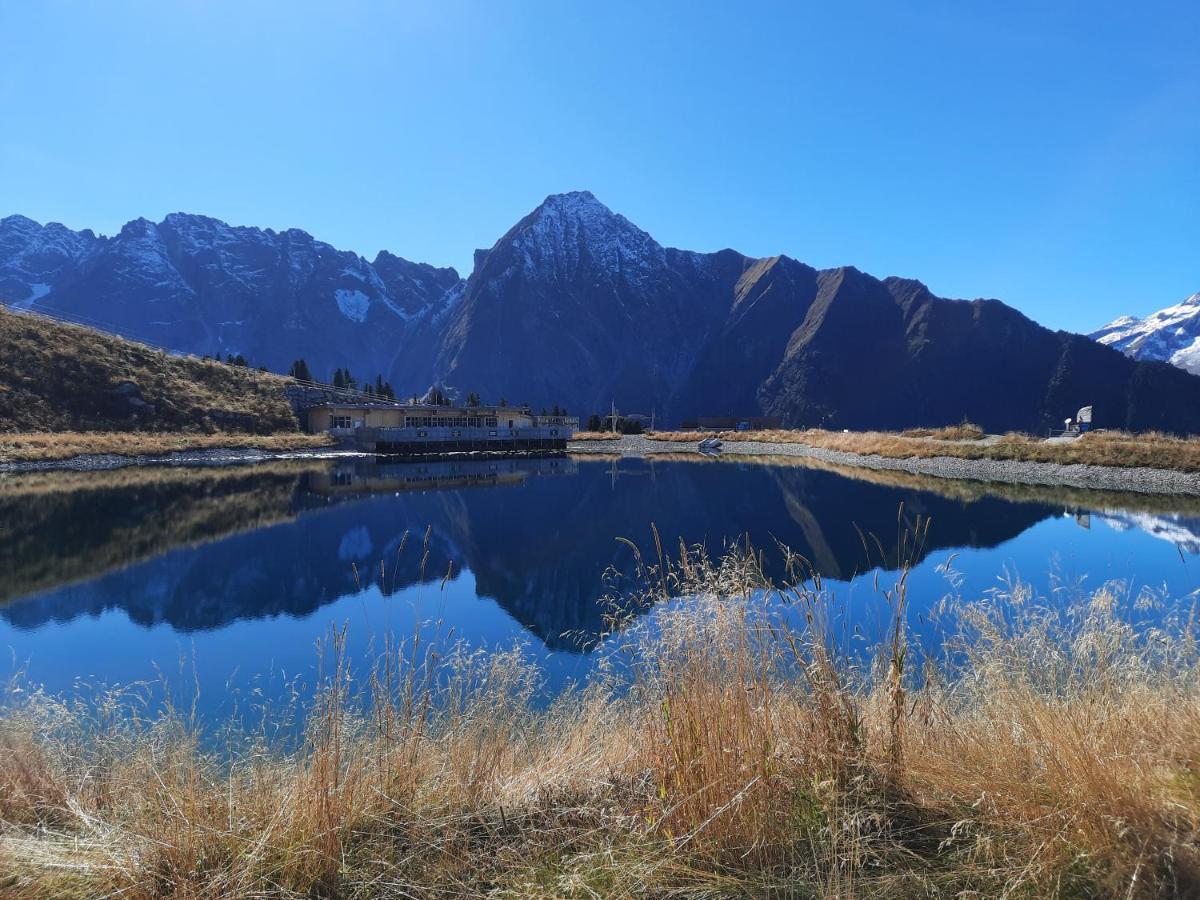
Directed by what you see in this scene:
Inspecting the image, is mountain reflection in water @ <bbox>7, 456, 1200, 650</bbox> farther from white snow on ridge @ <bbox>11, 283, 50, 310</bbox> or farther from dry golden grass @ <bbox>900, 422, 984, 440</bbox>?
white snow on ridge @ <bbox>11, 283, 50, 310</bbox>

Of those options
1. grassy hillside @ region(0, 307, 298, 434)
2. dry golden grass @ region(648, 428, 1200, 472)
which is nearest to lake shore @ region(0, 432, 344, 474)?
grassy hillside @ region(0, 307, 298, 434)

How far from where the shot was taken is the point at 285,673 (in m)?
7.82

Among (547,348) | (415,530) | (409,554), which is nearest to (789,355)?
(547,348)

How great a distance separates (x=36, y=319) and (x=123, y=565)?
5440cm

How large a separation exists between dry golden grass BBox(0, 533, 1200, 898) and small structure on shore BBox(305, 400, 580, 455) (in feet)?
166

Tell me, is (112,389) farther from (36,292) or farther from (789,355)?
(36,292)

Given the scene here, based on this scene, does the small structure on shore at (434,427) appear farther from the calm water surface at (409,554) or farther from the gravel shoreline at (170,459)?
the calm water surface at (409,554)

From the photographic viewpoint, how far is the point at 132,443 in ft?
137

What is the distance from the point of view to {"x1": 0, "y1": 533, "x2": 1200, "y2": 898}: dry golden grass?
2.29 metres

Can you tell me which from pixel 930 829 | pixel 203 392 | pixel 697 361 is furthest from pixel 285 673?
pixel 697 361

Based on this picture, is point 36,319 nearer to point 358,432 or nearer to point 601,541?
point 358,432

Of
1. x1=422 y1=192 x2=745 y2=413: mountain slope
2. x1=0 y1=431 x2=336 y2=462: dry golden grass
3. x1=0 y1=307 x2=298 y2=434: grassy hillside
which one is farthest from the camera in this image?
x1=422 y1=192 x2=745 y2=413: mountain slope

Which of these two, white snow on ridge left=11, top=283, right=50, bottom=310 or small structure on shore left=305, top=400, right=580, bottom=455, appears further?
white snow on ridge left=11, top=283, right=50, bottom=310

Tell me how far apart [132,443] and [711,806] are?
166 feet
